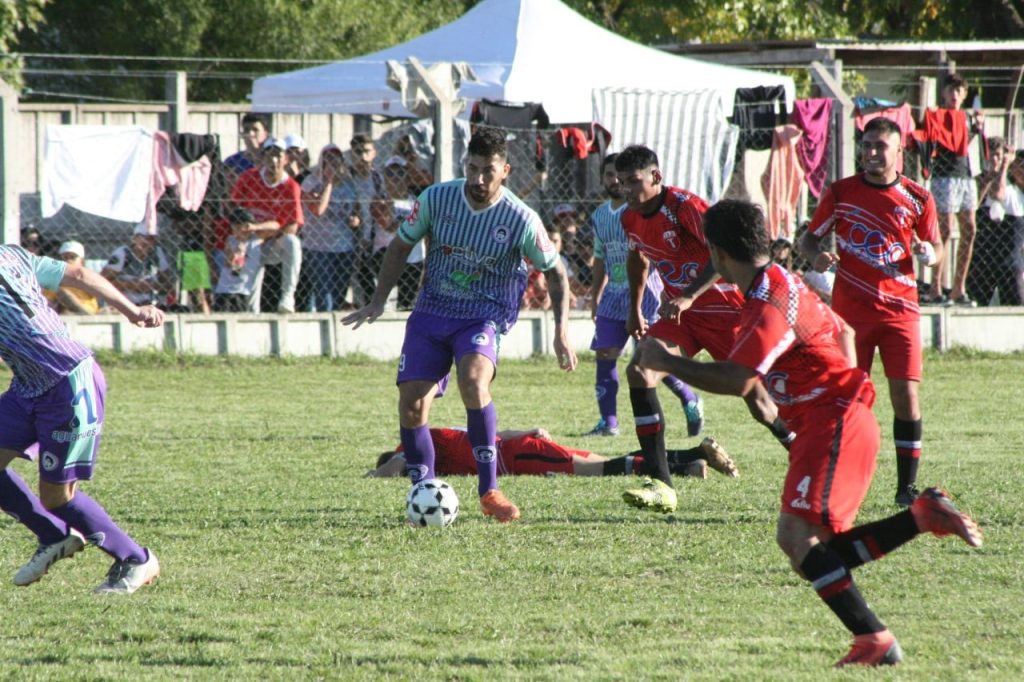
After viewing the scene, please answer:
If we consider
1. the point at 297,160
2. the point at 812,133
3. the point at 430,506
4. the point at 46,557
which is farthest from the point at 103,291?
the point at 812,133

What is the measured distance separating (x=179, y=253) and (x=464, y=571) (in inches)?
347

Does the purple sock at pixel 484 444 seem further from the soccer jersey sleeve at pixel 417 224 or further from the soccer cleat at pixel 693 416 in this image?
the soccer cleat at pixel 693 416

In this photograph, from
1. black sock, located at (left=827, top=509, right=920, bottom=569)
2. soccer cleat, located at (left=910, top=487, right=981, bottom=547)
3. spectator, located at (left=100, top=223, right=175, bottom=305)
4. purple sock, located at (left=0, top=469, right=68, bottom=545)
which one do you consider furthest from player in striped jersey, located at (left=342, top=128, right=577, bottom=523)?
spectator, located at (left=100, top=223, right=175, bottom=305)

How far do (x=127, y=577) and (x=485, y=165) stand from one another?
2.72 m

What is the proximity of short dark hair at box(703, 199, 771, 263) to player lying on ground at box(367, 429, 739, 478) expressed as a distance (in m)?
3.61

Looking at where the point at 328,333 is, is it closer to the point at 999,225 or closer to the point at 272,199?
the point at 272,199

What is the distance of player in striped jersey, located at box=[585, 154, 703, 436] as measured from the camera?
34.5 ft

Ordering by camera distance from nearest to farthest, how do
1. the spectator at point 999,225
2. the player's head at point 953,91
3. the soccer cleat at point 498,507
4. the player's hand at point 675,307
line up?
the soccer cleat at point 498,507 → the player's hand at point 675,307 → the player's head at point 953,91 → the spectator at point 999,225

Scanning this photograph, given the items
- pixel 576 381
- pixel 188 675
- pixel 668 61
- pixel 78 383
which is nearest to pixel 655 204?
pixel 78 383

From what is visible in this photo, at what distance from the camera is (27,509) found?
5.89 m

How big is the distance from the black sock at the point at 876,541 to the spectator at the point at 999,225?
36.4 ft

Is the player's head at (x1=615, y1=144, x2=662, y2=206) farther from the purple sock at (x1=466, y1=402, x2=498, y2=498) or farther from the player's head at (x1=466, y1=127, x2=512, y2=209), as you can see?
the purple sock at (x1=466, y1=402, x2=498, y2=498)

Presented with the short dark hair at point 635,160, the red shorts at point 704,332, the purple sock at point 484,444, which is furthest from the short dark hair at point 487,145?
the red shorts at point 704,332

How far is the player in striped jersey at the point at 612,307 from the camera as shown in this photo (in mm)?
10508
